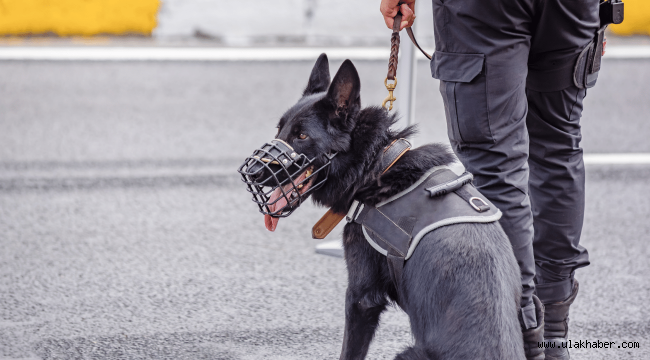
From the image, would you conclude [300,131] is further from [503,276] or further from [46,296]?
[46,296]

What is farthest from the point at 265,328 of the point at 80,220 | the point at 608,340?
the point at 80,220

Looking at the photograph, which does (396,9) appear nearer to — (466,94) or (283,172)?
(466,94)

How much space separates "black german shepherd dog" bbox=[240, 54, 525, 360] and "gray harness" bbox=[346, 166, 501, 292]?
26mm

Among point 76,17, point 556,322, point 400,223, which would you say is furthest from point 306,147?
point 76,17

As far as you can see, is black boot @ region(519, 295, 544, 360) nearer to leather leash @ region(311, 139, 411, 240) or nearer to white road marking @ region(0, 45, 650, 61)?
leather leash @ region(311, 139, 411, 240)

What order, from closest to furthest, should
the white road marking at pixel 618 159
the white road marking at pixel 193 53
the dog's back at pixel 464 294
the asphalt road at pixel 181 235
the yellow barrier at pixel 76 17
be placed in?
the dog's back at pixel 464 294 < the asphalt road at pixel 181 235 < the white road marking at pixel 618 159 < the white road marking at pixel 193 53 < the yellow barrier at pixel 76 17

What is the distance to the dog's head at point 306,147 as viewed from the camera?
2.06 metres

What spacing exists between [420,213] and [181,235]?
1945mm

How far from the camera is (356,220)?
2.11 meters

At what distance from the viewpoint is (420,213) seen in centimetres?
199

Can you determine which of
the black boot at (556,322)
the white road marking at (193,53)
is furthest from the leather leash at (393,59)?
the white road marking at (193,53)

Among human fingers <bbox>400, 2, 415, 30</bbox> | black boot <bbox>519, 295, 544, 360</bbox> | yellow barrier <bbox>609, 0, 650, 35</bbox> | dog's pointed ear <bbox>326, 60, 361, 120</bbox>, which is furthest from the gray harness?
yellow barrier <bbox>609, 0, 650, 35</bbox>

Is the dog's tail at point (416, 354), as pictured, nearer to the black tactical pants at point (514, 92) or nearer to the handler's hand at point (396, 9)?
the black tactical pants at point (514, 92)

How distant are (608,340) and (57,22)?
8175 millimetres
